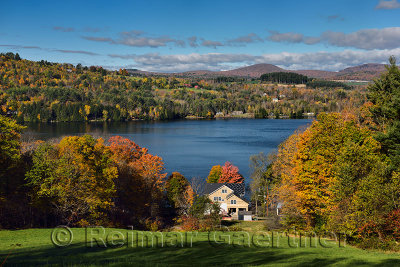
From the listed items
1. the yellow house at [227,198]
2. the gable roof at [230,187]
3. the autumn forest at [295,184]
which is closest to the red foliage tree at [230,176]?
the gable roof at [230,187]

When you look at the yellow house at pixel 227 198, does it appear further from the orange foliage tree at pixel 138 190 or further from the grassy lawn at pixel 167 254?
the grassy lawn at pixel 167 254

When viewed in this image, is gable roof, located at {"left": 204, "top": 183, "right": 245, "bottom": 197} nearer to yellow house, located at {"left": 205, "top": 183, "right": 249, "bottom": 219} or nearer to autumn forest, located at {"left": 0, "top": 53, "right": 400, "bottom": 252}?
yellow house, located at {"left": 205, "top": 183, "right": 249, "bottom": 219}

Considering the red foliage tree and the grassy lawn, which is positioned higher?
the grassy lawn

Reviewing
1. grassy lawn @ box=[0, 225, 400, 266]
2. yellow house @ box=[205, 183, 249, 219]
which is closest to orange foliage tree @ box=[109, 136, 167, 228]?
yellow house @ box=[205, 183, 249, 219]

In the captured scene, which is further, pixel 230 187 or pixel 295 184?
pixel 230 187

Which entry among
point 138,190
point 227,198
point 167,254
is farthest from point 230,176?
point 167,254

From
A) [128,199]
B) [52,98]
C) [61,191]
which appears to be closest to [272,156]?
[128,199]

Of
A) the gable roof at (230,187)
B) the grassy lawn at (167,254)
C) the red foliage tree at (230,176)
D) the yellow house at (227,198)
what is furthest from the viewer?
the red foliage tree at (230,176)

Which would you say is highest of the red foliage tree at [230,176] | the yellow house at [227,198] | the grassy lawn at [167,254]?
the grassy lawn at [167,254]

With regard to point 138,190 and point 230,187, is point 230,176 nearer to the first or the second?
point 230,187

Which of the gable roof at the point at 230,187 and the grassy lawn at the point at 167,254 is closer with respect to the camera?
the grassy lawn at the point at 167,254

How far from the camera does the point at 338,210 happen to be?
930 inches

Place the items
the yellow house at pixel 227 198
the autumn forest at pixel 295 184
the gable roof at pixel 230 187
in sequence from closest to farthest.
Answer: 1. the autumn forest at pixel 295 184
2. the yellow house at pixel 227 198
3. the gable roof at pixel 230 187

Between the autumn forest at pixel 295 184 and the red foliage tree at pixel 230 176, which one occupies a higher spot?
the autumn forest at pixel 295 184
